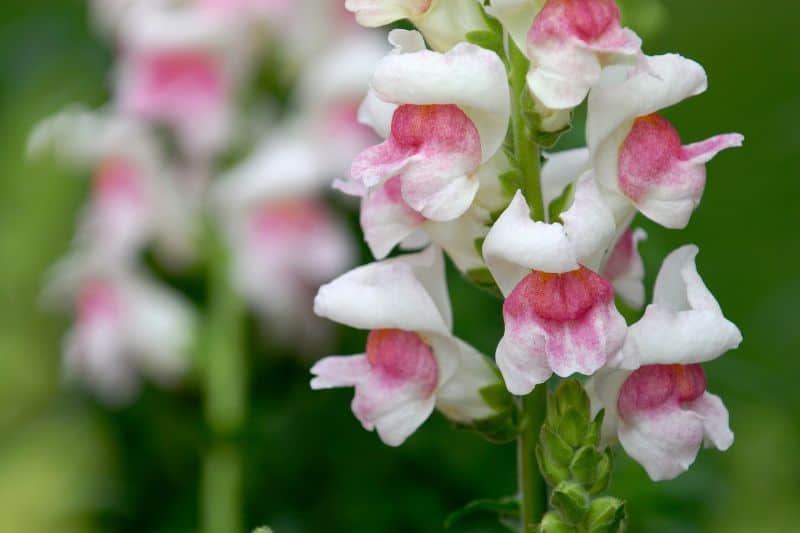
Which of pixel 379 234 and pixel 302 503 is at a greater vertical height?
pixel 379 234

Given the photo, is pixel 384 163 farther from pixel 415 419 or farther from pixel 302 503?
pixel 302 503

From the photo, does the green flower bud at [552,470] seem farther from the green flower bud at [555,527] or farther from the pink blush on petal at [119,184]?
the pink blush on petal at [119,184]

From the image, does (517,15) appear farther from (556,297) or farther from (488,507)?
(488,507)

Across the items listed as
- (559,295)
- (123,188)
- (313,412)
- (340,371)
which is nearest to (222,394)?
(313,412)

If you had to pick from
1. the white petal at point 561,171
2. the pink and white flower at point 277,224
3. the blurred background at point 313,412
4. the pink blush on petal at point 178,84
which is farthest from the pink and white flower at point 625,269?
the pink blush on petal at point 178,84

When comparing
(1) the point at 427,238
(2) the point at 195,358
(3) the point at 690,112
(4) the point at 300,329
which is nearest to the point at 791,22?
(3) the point at 690,112

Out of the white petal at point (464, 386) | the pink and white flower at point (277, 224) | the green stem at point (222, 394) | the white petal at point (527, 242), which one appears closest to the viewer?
the white petal at point (527, 242)
